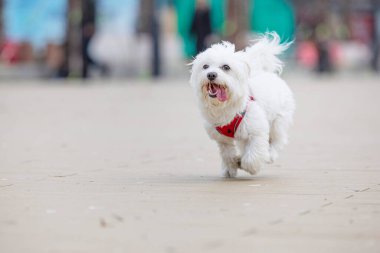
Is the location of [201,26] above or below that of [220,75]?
below

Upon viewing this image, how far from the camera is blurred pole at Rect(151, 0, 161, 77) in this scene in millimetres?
33562

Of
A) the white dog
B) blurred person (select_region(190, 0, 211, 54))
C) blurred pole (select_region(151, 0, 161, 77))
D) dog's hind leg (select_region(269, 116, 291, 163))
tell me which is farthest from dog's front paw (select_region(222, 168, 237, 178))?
blurred pole (select_region(151, 0, 161, 77))

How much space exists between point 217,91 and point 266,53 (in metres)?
1.11

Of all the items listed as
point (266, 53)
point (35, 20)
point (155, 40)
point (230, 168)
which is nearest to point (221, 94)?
point (230, 168)

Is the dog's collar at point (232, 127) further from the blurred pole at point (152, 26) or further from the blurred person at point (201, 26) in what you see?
the blurred pole at point (152, 26)

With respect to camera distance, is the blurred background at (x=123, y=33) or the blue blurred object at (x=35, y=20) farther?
the blurred background at (x=123, y=33)

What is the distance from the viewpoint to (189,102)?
881 inches

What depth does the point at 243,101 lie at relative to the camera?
9305 mm

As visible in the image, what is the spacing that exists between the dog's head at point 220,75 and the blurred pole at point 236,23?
24.8m

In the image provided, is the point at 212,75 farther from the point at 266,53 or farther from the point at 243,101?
the point at 266,53

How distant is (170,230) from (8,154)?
557cm

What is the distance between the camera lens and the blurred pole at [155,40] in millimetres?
33562

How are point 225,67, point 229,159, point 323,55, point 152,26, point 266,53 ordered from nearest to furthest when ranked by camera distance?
point 225,67
point 229,159
point 266,53
point 152,26
point 323,55

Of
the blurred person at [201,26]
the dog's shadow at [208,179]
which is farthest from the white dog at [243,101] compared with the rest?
the blurred person at [201,26]
